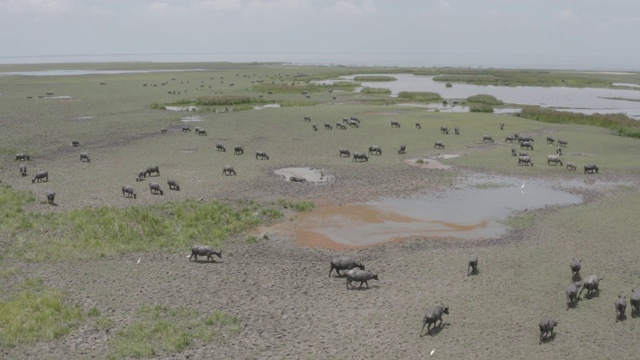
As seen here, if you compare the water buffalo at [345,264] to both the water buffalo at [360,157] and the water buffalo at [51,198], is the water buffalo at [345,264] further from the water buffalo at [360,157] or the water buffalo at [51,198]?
the water buffalo at [360,157]

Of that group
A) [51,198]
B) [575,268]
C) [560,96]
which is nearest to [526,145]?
[575,268]

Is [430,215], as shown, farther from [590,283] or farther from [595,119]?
[595,119]

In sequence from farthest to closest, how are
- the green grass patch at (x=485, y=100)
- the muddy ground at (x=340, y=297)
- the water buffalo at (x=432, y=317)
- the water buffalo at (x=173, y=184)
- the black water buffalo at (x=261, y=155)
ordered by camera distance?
the green grass patch at (x=485, y=100) < the black water buffalo at (x=261, y=155) < the water buffalo at (x=173, y=184) < the water buffalo at (x=432, y=317) < the muddy ground at (x=340, y=297)

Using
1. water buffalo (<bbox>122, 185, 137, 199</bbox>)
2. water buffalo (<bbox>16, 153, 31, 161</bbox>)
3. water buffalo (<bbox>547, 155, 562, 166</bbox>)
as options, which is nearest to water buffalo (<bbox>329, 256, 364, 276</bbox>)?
water buffalo (<bbox>122, 185, 137, 199</bbox>)

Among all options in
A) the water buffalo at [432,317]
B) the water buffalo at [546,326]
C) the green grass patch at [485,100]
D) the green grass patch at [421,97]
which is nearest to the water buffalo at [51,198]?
the water buffalo at [432,317]

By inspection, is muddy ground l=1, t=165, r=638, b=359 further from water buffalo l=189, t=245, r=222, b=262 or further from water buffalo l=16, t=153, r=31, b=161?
water buffalo l=16, t=153, r=31, b=161
